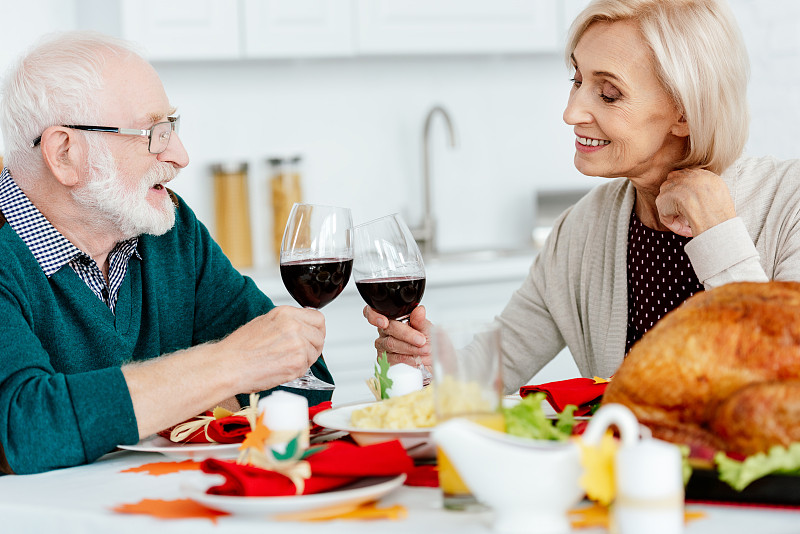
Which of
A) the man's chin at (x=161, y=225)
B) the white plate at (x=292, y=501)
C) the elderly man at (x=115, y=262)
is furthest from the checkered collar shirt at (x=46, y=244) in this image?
the white plate at (x=292, y=501)

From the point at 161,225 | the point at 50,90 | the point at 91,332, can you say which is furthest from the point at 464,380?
the point at 50,90

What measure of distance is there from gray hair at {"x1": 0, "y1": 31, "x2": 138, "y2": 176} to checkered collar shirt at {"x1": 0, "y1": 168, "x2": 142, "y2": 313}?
0.08 m

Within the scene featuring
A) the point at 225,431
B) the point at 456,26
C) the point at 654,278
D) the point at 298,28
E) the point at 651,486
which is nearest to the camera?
the point at 651,486

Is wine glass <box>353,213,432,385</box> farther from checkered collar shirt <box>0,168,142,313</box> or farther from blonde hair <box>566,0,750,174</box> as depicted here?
blonde hair <box>566,0,750,174</box>

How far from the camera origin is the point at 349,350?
3.10 metres

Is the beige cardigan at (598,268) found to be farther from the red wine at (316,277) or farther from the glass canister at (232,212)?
the glass canister at (232,212)

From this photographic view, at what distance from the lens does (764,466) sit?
2.55 feet

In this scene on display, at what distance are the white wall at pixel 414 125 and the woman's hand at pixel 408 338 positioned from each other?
2.07 m

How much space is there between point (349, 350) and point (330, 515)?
2263 mm

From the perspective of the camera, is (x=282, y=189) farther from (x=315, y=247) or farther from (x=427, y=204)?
(x=315, y=247)

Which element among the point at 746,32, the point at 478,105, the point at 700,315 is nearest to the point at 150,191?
the point at 700,315

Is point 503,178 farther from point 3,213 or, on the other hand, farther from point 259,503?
point 259,503

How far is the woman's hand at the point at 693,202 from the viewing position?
5.08 ft

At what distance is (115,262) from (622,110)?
1032 millimetres
